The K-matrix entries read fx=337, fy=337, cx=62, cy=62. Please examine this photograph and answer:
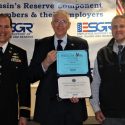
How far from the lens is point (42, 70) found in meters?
3.04

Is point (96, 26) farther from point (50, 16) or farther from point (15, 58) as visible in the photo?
point (15, 58)

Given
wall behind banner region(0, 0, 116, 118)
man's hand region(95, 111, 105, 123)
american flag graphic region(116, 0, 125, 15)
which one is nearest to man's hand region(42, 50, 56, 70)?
man's hand region(95, 111, 105, 123)

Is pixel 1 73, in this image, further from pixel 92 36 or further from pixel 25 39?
pixel 92 36

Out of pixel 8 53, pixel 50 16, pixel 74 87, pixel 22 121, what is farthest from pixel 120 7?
pixel 22 121

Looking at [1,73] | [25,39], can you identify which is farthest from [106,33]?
[1,73]

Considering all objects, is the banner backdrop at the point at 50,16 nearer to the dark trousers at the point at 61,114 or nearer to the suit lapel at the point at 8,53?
the suit lapel at the point at 8,53

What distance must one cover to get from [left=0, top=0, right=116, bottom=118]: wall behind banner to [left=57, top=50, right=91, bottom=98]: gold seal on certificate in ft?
3.65

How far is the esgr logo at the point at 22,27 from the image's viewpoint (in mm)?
4151

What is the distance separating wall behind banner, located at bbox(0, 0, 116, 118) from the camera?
415 cm

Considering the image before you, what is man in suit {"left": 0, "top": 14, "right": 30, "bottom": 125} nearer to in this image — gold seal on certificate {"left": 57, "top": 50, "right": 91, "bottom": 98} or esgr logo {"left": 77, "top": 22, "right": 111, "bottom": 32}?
gold seal on certificate {"left": 57, "top": 50, "right": 91, "bottom": 98}

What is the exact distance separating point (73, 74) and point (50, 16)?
4.43 feet

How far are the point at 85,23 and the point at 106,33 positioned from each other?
0.96 feet

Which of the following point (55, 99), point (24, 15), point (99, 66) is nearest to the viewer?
point (55, 99)

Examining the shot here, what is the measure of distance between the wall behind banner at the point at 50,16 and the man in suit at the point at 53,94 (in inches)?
42.1
